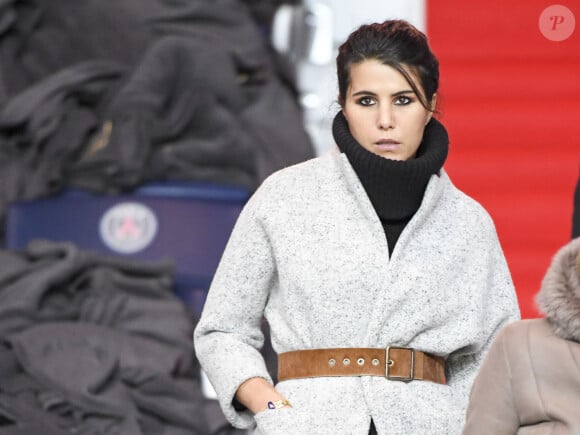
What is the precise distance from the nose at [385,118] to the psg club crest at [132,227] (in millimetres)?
1953

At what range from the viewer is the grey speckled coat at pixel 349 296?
197 cm

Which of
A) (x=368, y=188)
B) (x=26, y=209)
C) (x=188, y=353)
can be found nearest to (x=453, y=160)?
(x=188, y=353)

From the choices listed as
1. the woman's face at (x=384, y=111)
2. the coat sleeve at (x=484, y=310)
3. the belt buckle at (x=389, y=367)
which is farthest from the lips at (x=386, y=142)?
the belt buckle at (x=389, y=367)

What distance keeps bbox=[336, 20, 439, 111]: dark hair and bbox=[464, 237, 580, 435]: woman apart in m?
0.37

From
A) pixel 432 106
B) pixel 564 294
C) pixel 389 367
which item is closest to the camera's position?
pixel 564 294

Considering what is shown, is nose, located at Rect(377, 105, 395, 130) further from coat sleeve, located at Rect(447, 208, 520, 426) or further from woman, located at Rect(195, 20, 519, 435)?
coat sleeve, located at Rect(447, 208, 520, 426)

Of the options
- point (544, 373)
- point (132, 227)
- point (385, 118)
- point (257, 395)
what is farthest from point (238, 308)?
point (132, 227)

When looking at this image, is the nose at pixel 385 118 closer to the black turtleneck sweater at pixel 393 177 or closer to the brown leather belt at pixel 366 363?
the black turtleneck sweater at pixel 393 177

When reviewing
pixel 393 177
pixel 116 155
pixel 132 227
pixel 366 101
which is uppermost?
pixel 366 101

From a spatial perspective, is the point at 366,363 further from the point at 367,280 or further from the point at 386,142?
the point at 386,142

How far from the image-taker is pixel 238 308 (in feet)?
6.81

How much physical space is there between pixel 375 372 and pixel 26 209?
6.96 feet

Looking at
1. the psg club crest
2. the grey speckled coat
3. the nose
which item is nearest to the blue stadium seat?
the psg club crest

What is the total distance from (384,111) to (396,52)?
0.09 m
